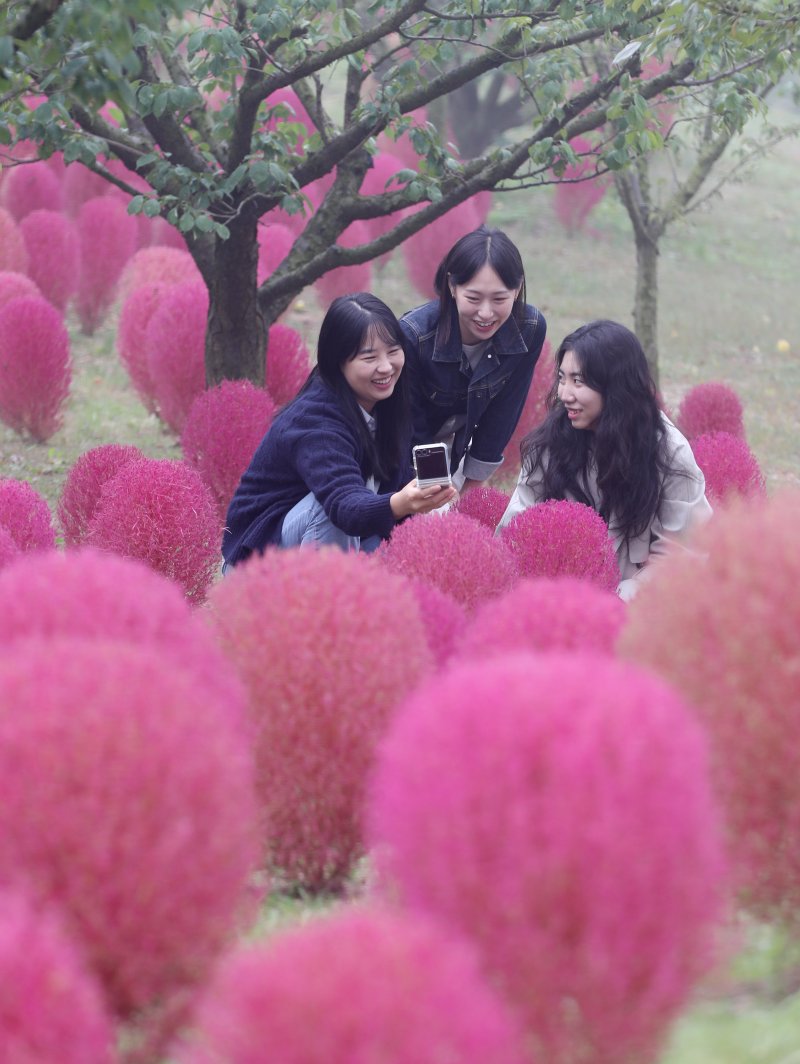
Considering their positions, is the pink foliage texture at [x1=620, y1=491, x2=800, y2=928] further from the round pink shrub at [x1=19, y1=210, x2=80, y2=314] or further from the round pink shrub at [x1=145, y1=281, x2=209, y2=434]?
the round pink shrub at [x1=19, y1=210, x2=80, y2=314]

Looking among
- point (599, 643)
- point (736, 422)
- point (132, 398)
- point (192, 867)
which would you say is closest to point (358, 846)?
point (599, 643)

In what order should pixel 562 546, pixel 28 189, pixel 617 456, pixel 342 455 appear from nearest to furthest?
pixel 562 546, pixel 342 455, pixel 617 456, pixel 28 189

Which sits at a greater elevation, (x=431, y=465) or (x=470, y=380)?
(x=431, y=465)

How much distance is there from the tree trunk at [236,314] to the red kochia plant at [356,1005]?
4.52 metres

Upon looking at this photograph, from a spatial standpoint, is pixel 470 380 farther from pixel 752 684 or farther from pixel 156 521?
pixel 752 684

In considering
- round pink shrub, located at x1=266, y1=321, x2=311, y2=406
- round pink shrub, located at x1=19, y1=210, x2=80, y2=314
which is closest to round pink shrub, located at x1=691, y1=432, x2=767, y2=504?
round pink shrub, located at x1=266, y1=321, x2=311, y2=406

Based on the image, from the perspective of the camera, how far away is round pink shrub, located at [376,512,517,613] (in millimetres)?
3277

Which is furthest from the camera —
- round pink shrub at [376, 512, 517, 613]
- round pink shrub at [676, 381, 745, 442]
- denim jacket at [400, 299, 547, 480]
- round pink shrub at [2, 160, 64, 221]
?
round pink shrub at [2, 160, 64, 221]

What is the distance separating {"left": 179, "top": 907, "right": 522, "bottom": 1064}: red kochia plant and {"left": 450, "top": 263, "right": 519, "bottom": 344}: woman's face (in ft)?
10.5

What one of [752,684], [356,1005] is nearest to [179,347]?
[752,684]

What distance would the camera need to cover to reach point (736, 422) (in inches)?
266

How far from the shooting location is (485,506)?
4.76 metres

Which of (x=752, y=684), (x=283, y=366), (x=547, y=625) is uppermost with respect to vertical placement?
(x=752, y=684)

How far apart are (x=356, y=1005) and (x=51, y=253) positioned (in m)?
8.97
